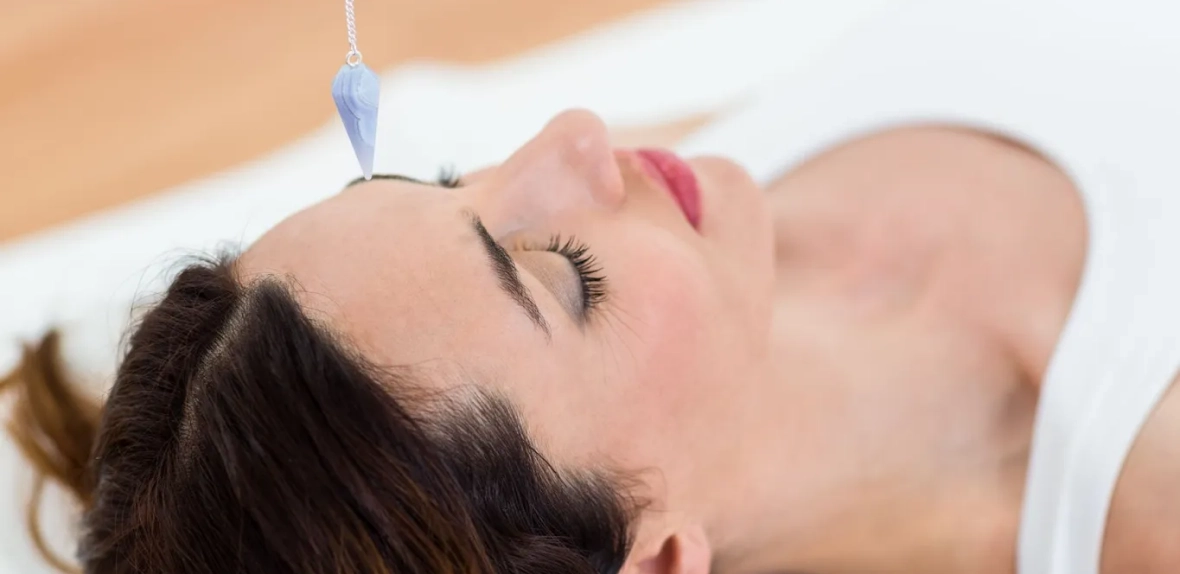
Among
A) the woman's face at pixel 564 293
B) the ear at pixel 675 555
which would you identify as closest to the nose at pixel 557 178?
the woman's face at pixel 564 293

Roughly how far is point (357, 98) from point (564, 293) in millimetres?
202

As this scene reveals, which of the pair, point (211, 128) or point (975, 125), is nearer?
point (975, 125)

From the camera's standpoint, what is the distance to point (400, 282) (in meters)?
0.59

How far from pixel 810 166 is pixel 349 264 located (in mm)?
684

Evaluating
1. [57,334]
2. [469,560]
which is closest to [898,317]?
[469,560]

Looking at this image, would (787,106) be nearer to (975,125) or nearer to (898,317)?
(975,125)

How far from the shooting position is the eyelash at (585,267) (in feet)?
2.15

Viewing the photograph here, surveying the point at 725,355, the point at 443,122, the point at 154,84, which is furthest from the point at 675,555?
the point at 154,84

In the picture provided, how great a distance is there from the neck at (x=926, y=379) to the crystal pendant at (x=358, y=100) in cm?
42

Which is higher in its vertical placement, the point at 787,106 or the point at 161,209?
the point at 787,106

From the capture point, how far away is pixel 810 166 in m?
1.12

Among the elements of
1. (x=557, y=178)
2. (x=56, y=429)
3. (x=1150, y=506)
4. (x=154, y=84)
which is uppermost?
(x=154, y=84)

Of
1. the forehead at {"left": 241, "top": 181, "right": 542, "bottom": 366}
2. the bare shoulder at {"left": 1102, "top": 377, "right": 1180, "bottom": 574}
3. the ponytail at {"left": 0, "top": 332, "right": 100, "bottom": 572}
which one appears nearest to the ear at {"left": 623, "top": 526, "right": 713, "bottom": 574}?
the forehead at {"left": 241, "top": 181, "right": 542, "bottom": 366}

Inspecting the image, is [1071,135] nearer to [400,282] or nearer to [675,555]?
[675,555]
